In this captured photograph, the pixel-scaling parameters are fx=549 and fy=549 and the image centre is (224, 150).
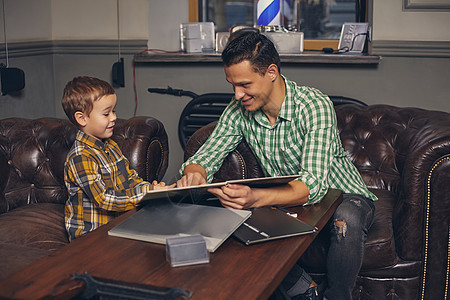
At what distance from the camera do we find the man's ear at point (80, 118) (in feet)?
6.50

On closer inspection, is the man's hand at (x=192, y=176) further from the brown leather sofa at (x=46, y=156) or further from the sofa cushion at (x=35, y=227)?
the sofa cushion at (x=35, y=227)

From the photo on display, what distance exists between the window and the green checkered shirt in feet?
4.62

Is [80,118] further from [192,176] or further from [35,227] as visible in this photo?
[35,227]

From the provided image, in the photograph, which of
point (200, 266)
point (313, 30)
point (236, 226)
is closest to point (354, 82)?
point (313, 30)

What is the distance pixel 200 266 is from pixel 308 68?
2.28 meters

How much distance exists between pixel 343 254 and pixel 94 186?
2.96ft

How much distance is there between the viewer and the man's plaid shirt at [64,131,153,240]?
1.87m

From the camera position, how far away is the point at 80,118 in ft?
6.52

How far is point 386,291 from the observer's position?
2197 mm

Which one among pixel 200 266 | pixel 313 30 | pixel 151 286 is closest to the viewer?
pixel 151 286

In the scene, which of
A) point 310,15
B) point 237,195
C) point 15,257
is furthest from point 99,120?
point 310,15

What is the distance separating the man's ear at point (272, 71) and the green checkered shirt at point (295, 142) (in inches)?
3.1

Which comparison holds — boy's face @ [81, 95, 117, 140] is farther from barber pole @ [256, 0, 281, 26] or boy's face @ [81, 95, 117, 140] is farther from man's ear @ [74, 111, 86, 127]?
barber pole @ [256, 0, 281, 26]

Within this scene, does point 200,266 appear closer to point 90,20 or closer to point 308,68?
point 308,68
